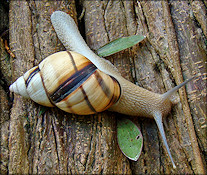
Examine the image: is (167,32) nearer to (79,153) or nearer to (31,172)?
(79,153)

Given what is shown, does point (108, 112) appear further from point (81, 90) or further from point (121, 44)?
point (121, 44)

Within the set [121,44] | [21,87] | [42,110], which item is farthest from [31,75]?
[121,44]

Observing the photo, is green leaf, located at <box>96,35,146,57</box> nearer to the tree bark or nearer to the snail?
the tree bark

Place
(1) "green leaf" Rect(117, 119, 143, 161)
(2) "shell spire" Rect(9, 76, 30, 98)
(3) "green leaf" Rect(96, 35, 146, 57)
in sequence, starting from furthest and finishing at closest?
(3) "green leaf" Rect(96, 35, 146, 57) → (1) "green leaf" Rect(117, 119, 143, 161) → (2) "shell spire" Rect(9, 76, 30, 98)

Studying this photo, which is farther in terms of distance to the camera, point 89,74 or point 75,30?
point 75,30

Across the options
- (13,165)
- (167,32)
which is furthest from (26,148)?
(167,32)

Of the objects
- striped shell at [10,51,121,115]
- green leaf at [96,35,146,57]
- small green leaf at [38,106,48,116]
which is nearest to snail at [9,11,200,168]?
striped shell at [10,51,121,115]
